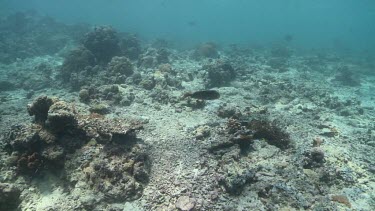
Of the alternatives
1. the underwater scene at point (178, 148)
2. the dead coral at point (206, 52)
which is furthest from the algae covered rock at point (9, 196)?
the dead coral at point (206, 52)

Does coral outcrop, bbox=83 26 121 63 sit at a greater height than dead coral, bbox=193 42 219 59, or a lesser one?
greater

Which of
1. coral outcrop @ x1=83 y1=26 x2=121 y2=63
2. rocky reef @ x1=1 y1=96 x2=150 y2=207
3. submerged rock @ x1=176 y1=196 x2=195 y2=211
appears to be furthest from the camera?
coral outcrop @ x1=83 y1=26 x2=121 y2=63

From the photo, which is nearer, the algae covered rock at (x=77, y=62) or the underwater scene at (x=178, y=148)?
the underwater scene at (x=178, y=148)

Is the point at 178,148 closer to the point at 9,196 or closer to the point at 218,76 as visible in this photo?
the point at 9,196

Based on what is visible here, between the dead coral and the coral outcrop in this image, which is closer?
the coral outcrop

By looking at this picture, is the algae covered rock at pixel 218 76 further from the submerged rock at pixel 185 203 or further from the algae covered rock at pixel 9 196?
the algae covered rock at pixel 9 196

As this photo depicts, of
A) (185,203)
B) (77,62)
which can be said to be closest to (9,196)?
(185,203)

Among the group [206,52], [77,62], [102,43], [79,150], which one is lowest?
[206,52]

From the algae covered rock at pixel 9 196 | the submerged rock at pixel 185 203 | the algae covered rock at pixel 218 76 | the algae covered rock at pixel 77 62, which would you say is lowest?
the algae covered rock at pixel 218 76

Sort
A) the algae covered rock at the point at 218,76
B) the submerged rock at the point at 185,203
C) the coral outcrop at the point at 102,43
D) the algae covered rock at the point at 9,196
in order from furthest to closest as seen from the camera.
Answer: the coral outcrop at the point at 102,43 < the algae covered rock at the point at 218,76 < the submerged rock at the point at 185,203 < the algae covered rock at the point at 9,196

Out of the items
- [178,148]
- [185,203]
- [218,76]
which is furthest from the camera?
[218,76]

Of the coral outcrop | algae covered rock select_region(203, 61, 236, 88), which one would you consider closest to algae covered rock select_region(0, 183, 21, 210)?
algae covered rock select_region(203, 61, 236, 88)

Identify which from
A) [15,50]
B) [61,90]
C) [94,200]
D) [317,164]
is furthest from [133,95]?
[15,50]

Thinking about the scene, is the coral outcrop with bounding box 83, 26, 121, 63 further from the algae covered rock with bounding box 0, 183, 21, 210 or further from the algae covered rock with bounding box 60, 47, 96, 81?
the algae covered rock with bounding box 0, 183, 21, 210
